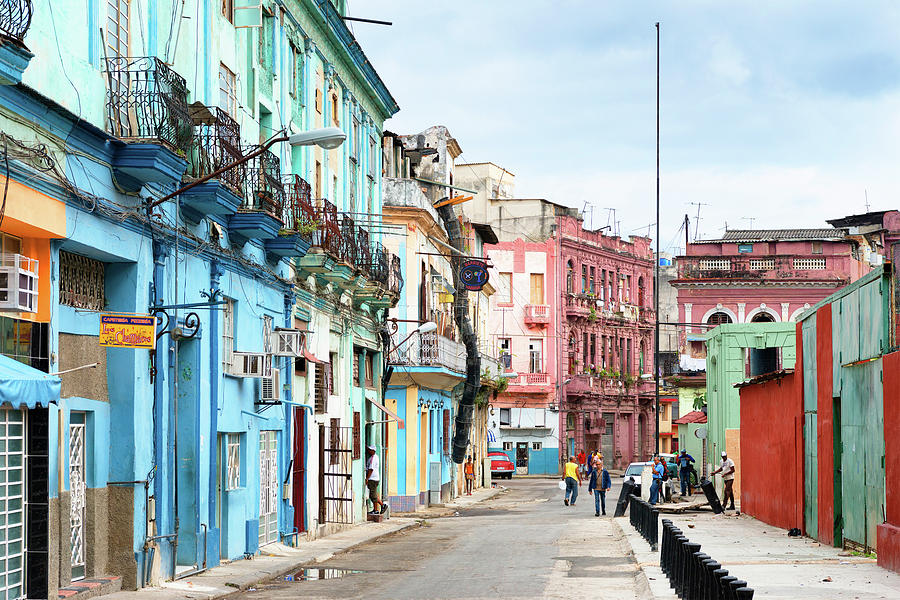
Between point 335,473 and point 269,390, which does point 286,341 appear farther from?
point 335,473

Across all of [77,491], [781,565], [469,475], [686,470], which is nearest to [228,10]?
Result: [77,491]

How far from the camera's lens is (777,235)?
67.8 meters

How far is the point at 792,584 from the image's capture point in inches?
566

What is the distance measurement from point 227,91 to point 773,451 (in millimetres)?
14375

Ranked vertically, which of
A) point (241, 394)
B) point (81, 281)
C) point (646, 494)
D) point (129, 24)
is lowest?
point (646, 494)

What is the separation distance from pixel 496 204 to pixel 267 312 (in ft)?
154

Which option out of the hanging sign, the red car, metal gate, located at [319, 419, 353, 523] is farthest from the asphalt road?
the red car

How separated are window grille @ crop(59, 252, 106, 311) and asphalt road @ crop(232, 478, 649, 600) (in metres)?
3.87

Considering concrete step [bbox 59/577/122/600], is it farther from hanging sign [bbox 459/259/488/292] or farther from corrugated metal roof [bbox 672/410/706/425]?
corrugated metal roof [bbox 672/410/706/425]

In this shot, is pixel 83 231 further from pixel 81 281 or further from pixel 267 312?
pixel 267 312

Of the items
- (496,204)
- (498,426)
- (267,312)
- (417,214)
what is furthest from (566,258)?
(267,312)

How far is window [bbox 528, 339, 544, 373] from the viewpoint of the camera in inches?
2633

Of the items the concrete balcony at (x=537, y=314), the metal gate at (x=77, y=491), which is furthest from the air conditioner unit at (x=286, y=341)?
the concrete balcony at (x=537, y=314)

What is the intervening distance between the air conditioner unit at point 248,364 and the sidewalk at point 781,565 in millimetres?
6210
